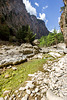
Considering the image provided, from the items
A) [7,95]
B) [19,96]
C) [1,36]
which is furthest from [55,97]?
[1,36]

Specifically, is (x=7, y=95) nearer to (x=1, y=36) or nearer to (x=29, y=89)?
(x=29, y=89)

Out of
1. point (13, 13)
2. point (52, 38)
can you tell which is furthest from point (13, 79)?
point (13, 13)

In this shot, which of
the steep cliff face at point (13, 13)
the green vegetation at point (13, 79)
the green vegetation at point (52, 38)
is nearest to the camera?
the green vegetation at point (13, 79)

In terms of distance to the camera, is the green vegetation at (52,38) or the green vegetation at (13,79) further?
the green vegetation at (52,38)

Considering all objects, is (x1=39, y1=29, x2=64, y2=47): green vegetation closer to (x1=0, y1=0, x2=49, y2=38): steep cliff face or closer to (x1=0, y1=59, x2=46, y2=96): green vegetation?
(x1=0, y1=0, x2=49, y2=38): steep cliff face

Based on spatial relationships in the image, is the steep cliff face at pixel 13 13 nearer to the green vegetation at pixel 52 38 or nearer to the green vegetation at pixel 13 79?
the green vegetation at pixel 52 38

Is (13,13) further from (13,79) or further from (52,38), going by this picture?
(13,79)

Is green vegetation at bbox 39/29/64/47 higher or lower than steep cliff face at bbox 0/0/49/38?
lower

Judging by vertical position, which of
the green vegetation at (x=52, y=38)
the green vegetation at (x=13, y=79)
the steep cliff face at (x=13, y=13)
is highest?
the steep cliff face at (x=13, y=13)

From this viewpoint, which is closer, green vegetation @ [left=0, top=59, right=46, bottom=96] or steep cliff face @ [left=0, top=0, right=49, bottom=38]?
green vegetation @ [left=0, top=59, right=46, bottom=96]

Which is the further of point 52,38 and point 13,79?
point 52,38

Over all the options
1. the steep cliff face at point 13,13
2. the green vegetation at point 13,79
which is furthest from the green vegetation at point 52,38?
the green vegetation at point 13,79

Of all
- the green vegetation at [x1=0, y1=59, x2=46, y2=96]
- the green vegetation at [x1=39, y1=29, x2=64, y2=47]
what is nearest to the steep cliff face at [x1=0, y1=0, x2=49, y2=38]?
the green vegetation at [x1=39, y1=29, x2=64, y2=47]

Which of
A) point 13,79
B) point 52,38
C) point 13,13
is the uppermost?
point 13,13
